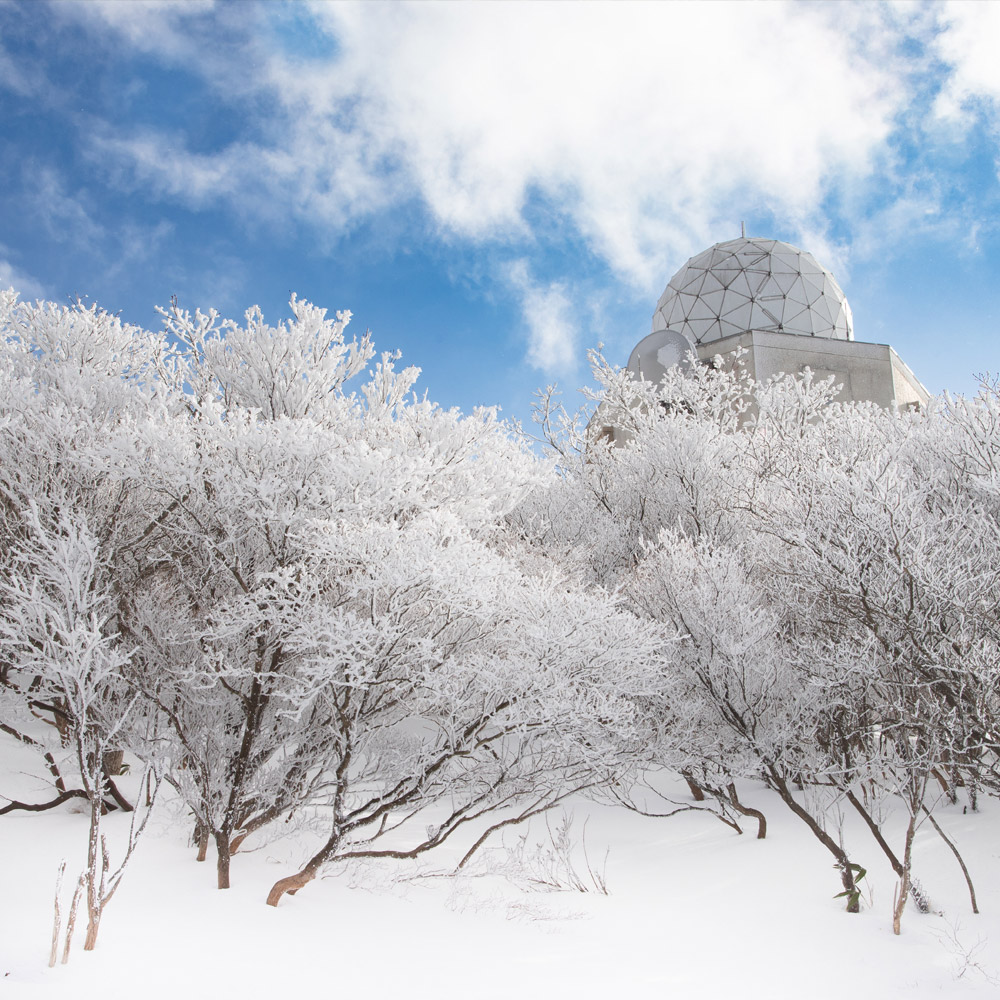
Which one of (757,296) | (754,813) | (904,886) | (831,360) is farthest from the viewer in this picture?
(757,296)

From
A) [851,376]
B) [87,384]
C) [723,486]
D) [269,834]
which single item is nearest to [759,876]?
[269,834]

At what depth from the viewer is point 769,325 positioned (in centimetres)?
2355

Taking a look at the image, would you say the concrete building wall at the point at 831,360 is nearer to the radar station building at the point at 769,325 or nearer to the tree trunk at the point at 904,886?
the radar station building at the point at 769,325

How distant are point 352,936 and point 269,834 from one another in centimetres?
228

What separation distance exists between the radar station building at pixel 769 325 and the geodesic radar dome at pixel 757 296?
1.3 inches

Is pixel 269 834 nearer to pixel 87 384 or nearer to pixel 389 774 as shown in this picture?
pixel 389 774

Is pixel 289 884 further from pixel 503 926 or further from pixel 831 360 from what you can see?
pixel 831 360

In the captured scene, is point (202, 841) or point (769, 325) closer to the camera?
point (202, 841)

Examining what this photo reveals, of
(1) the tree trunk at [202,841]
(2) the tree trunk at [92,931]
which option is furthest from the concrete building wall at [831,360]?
(2) the tree trunk at [92,931]

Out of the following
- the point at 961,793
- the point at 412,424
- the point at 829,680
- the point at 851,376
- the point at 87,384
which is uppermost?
the point at 851,376

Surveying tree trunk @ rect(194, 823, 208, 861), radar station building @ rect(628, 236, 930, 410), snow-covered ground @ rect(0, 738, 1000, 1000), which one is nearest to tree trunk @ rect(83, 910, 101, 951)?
snow-covered ground @ rect(0, 738, 1000, 1000)

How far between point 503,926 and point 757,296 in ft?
71.7

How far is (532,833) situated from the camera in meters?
10.5

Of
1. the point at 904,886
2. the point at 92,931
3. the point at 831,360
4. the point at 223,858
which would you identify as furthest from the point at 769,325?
the point at 92,931
